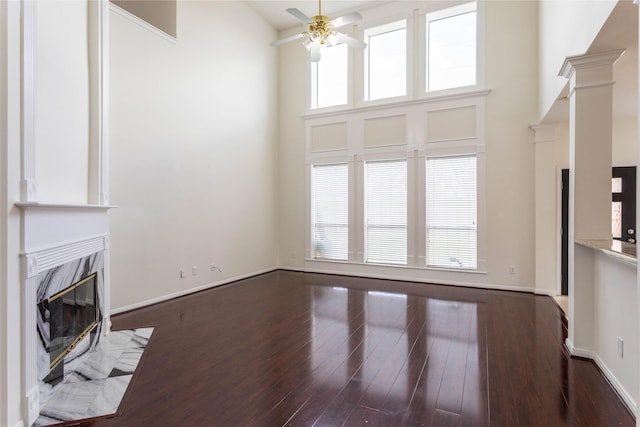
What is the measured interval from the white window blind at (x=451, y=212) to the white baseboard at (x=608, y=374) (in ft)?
8.58

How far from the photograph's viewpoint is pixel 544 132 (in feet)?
16.8

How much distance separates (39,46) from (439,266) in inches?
228

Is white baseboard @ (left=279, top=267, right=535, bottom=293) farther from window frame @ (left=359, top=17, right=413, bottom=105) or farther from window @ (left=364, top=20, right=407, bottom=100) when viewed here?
window @ (left=364, top=20, right=407, bottom=100)

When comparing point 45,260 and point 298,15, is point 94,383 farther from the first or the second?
point 298,15

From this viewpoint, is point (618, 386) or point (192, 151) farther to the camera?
point (192, 151)

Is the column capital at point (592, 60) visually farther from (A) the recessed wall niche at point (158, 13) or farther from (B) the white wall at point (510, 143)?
(A) the recessed wall niche at point (158, 13)

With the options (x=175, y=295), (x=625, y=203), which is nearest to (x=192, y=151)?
(x=175, y=295)

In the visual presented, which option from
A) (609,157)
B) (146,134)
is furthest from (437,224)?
(146,134)

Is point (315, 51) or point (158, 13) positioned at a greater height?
point (158, 13)

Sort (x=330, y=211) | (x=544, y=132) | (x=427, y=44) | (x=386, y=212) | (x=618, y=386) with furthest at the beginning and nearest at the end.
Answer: (x=330, y=211)
(x=386, y=212)
(x=427, y=44)
(x=544, y=132)
(x=618, y=386)

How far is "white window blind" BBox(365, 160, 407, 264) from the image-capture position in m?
6.18

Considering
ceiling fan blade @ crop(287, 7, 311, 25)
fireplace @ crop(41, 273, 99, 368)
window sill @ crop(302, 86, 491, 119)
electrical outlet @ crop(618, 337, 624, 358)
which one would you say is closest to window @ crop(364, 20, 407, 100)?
window sill @ crop(302, 86, 491, 119)

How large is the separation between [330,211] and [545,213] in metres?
3.69

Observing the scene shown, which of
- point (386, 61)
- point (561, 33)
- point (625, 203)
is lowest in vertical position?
point (625, 203)
